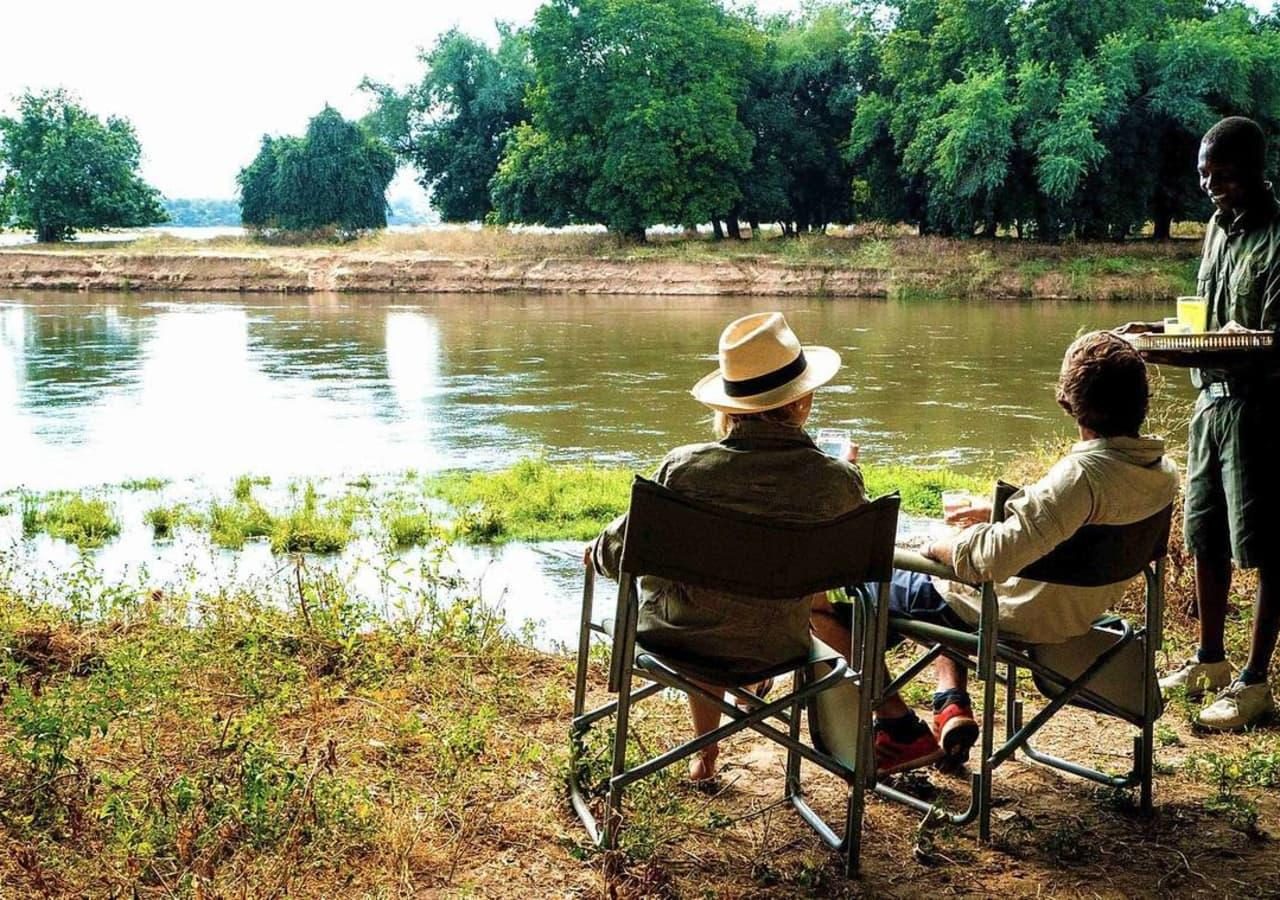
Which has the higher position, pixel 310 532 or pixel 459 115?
pixel 459 115

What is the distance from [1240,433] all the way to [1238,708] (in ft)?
2.85

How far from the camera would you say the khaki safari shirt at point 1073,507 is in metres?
3.17

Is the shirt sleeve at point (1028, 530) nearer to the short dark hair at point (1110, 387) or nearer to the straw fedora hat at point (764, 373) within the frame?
the short dark hair at point (1110, 387)

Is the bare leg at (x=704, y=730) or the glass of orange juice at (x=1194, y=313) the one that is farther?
the glass of orange juice at (x=1194, y=313)

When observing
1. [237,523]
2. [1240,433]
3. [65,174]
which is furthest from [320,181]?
[1240,433]

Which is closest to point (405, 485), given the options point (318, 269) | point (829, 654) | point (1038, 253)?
point (829, 654)

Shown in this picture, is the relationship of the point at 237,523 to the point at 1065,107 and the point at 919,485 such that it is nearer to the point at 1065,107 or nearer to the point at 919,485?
the point at 919,485

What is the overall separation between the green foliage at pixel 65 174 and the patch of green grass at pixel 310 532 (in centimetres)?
5619

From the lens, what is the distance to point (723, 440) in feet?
10.7

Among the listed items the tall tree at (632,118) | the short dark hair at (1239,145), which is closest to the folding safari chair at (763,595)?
the short dark hair at (1239,145)

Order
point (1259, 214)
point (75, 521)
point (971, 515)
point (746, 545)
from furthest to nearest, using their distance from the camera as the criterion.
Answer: point (75, 521) → point (1259, 214) → point (971, 515) → point (746, 545)

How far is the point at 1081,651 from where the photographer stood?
139 inches

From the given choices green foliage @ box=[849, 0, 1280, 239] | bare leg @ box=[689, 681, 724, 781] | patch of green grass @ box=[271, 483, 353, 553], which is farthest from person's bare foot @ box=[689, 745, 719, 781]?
green foliage @ box=[849, 0, 1280, 239]

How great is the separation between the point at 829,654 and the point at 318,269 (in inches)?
1718
